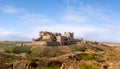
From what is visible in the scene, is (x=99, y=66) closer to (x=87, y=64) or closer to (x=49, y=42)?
(x=87, y=64)

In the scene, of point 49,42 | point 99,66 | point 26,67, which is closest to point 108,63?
point 99,66

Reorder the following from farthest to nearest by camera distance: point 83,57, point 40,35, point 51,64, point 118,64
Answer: point 40,35
point 83,57
point 51,64
point 118,64

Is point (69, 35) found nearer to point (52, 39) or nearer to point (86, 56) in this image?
point (52, 39)

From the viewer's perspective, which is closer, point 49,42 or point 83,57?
point 83,57

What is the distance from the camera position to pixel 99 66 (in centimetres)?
4638

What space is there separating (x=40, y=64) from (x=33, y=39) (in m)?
89.4

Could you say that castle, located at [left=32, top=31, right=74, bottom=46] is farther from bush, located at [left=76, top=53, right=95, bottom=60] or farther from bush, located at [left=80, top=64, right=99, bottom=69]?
bush, located at [left=80, top=64, right=99, bottom=69]

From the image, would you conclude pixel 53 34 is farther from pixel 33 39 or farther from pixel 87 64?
pixel 87 64

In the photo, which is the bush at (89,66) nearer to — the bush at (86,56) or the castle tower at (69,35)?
the bush at (86,56)

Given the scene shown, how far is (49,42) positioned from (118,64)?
3492 inches

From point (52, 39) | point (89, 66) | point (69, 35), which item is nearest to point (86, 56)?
point (89, 66)

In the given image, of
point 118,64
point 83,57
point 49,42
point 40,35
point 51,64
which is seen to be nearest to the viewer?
point 118,64

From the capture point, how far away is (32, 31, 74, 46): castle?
5231 inches

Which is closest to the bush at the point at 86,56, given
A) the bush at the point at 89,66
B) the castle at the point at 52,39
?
the bush at the point at 89,66
